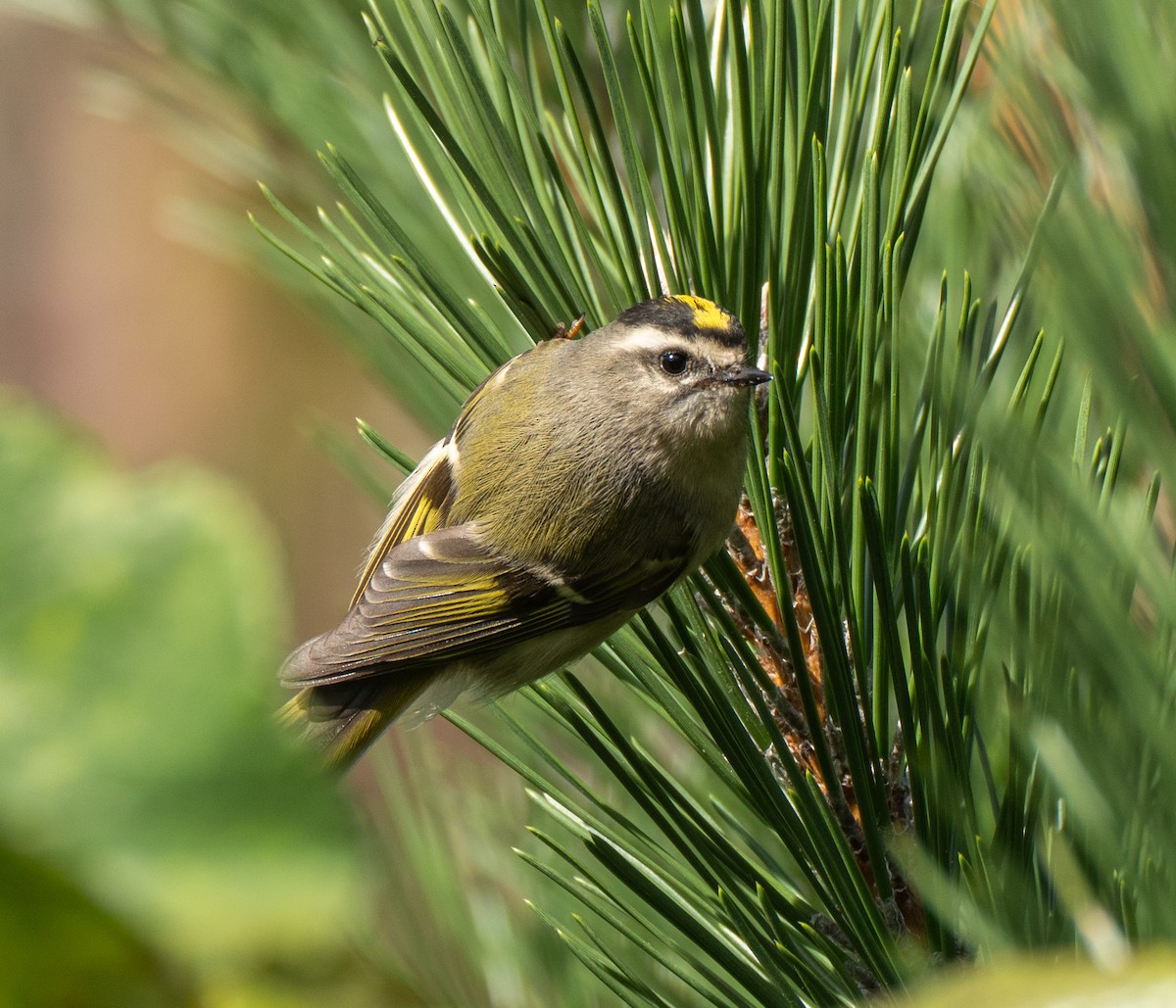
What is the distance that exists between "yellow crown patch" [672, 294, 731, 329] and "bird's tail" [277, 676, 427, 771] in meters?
0.38

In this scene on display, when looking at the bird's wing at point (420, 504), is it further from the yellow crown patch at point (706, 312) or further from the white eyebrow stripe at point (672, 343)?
the yellow crown patch at point (706, 312)

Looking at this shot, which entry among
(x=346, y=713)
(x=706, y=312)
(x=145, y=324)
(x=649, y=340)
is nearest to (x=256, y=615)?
(x=706, y=312)

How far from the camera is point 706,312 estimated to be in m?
0.53

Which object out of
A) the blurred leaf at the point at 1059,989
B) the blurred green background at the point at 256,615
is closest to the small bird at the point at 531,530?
the blurred green background at the point at 256,615

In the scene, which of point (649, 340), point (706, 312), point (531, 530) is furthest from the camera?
point (531, 530)

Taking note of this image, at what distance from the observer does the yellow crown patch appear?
1.59ft

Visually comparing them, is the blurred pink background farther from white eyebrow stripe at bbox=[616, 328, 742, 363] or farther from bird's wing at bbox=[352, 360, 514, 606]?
white eyebrow stripe at bbox=[616, 328, 742, 363]

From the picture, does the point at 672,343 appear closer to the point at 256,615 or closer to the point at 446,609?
the point at 446,609

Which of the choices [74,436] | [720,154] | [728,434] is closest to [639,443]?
[728,434]

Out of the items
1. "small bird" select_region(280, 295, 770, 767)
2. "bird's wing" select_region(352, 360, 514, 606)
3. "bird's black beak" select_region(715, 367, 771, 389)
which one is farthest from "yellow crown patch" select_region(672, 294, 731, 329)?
"bird's wing" select_region(352, 360, 514, 606)

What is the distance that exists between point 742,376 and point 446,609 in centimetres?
32

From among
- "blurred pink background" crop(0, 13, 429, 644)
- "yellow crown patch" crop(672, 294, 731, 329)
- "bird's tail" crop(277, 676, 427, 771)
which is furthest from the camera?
"blurred pink background" crop(0, 13, 429, 644)

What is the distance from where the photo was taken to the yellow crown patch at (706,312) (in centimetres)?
48

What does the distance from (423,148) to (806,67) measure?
0.26 meters
